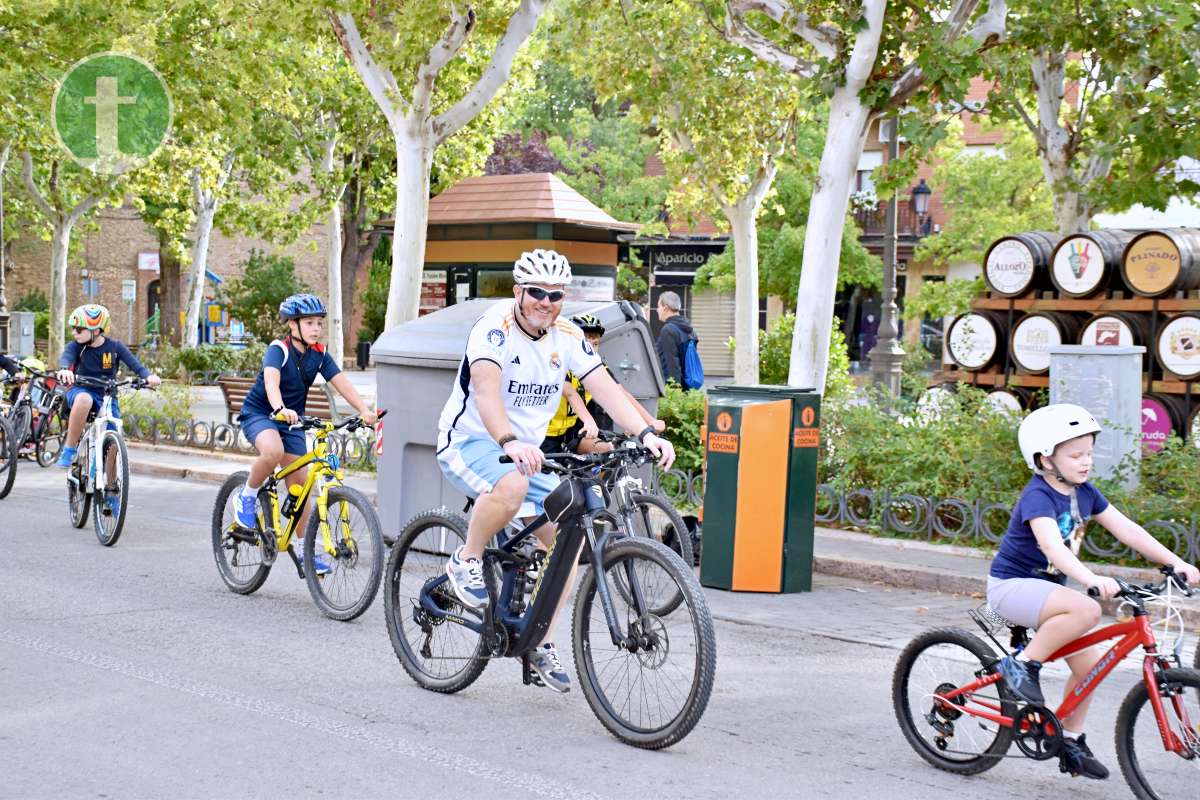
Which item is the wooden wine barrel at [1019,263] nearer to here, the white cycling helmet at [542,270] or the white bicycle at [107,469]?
the white bicycle at [107,469]

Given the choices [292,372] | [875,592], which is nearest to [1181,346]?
[875,592]

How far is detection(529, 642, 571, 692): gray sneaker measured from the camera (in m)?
5.77

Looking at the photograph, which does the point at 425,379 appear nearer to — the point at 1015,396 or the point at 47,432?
the point at 1015,396

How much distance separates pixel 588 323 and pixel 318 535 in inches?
89.9

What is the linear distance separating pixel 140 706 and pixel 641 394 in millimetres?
4913

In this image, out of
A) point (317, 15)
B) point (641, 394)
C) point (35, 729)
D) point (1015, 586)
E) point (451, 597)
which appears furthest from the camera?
point (317, 15)

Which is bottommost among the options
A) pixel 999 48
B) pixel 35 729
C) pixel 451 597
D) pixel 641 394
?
pixel 35 729

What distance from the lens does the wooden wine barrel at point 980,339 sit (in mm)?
14578

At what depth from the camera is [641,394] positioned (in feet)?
33.7

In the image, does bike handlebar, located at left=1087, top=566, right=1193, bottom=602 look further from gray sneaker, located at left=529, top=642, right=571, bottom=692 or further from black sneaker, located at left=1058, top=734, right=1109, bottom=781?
gray sneaker, located at left=529, top=642, right=571, bottom=692

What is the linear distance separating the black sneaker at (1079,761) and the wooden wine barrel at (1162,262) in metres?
9.43

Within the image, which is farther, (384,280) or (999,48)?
(384,280)

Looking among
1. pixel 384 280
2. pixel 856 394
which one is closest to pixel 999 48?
pixel 856 394

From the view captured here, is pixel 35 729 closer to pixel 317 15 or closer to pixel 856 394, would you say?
pixel 856 394
